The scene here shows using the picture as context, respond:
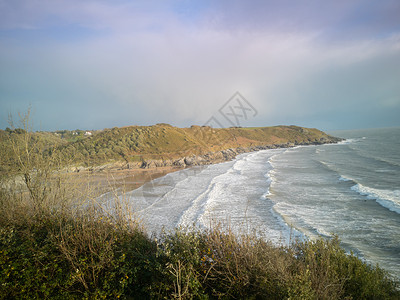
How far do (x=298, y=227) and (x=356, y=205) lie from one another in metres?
6.50

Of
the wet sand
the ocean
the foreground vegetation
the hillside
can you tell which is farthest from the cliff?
the foreground vegetation

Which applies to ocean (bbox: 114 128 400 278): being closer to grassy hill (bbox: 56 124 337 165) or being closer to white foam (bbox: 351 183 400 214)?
white foam (bbox: 351 183 400 214)

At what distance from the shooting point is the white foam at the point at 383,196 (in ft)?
48.3

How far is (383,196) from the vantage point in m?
16.7

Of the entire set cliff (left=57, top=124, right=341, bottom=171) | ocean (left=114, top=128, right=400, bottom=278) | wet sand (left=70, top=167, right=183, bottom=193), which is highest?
cliff (left=57, top=124, right=341, bottom=171)

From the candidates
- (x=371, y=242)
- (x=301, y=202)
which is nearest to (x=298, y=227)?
(x=371, y=242)

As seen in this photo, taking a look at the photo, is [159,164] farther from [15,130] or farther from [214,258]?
[214,258]

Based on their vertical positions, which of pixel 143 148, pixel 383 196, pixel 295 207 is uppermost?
pixel 143 148

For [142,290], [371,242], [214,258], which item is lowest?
[371,242]

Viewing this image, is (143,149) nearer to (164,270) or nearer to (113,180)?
(113,180)

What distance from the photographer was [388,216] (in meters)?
13.0

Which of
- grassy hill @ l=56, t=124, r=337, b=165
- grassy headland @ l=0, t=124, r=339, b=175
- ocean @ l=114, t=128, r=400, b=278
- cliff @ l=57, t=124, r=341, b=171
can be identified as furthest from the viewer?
grassy hill @ l=56, t=124, r=337, b=165

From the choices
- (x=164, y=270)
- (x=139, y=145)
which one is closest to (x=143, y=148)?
(x=139, y=145)

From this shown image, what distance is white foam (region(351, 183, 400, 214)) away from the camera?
1471 cm
